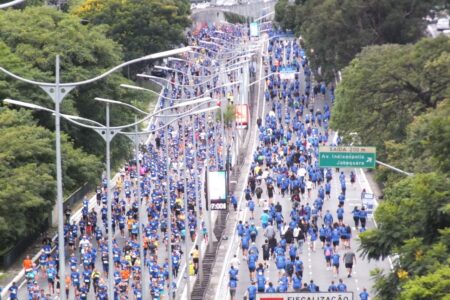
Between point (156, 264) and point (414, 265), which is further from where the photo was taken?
point (156, 264)

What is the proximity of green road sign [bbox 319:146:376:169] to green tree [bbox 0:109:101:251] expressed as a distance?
12802 mm

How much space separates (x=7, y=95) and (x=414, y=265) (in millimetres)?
42325

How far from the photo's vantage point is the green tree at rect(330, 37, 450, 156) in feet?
261

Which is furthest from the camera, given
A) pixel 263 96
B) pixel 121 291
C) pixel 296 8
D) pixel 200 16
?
pixel 200 16

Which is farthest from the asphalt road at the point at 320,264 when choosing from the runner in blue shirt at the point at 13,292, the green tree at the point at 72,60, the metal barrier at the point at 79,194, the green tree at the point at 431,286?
the green tree at the point at 431,286

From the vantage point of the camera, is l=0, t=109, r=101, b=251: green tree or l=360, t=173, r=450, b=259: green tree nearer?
l=360, t=173, r=450, b=259: green tree

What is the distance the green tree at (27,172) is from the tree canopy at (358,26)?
1528 inches

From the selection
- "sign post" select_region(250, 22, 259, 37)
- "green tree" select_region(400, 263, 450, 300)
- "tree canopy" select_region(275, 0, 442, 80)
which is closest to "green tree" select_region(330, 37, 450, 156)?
"tree canopy" select_region(275, 0, 442, 80)

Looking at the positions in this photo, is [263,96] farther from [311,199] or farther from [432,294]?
[432,294]

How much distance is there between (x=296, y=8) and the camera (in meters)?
141

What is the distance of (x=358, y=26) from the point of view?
115625 mm

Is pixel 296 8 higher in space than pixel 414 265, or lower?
higher

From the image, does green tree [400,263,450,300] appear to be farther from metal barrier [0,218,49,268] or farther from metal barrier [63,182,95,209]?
metal barrier [63,182,95,209]

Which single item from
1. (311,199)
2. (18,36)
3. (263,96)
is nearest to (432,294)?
(311,199)
